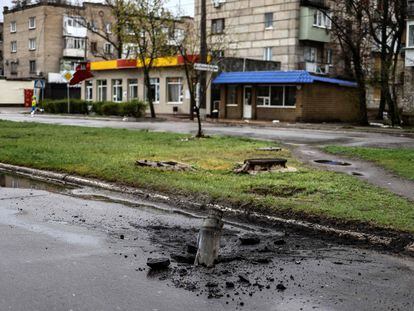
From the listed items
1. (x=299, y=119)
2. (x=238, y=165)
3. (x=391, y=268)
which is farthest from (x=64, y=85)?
(x=391, y=268)

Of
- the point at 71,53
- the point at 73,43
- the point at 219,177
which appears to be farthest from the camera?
the point at 73,43

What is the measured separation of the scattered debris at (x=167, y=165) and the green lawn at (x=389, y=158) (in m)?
4.23

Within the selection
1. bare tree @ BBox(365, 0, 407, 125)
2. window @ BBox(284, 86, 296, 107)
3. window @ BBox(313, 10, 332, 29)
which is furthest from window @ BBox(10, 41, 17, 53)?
bare tree @ BBox(365, 0, 407, 125)

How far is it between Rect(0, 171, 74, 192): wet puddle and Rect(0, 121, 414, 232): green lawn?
71cm

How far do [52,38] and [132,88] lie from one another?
2570 cm

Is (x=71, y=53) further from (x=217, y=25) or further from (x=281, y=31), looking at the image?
(x=281, y=31)

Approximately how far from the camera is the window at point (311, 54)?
48.7 meters

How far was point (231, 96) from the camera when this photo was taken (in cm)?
4344

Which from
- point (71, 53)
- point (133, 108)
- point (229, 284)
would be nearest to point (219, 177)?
point (229, 284)

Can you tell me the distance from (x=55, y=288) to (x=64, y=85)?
2713 inches

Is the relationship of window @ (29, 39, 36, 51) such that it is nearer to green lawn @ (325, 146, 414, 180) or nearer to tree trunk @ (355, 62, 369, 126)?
tree trunk @ (355, 62, 369, 126)

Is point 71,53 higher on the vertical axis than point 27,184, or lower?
higher

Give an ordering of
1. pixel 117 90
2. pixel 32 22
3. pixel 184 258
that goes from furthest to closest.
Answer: pixel 32 22 → pixel 117 90 → pixel 184 258

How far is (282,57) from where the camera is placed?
158 ft
